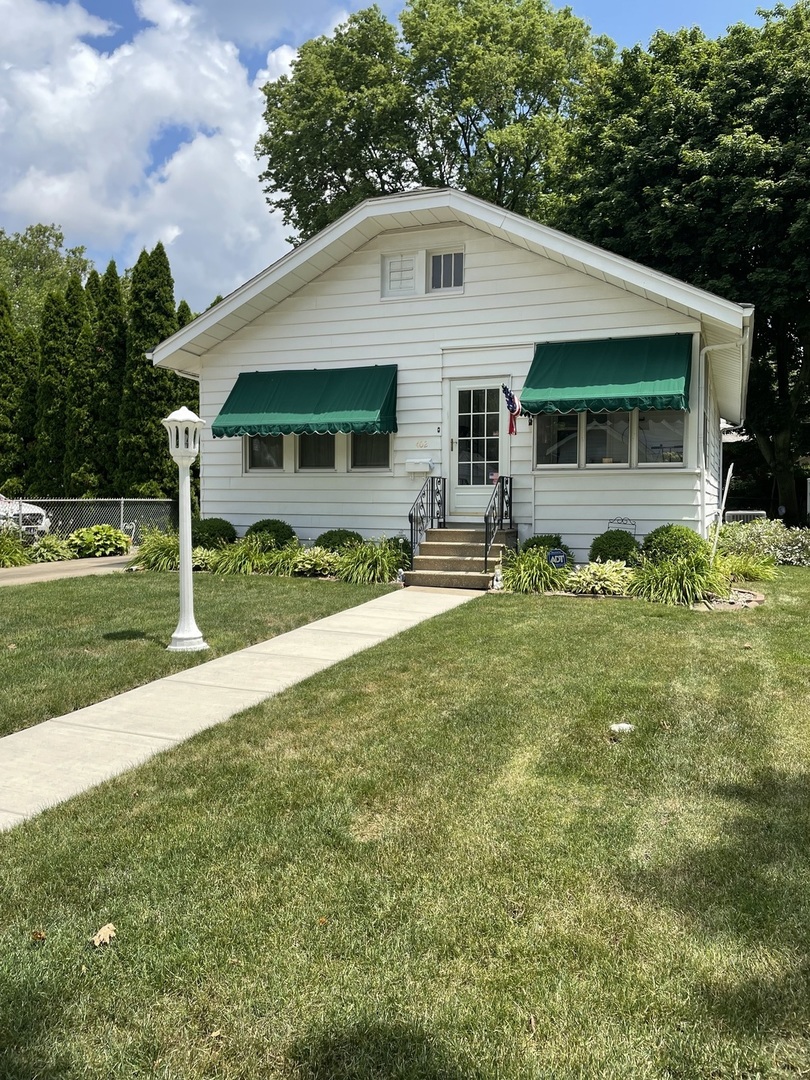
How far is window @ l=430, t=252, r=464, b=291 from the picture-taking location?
12.6 meters

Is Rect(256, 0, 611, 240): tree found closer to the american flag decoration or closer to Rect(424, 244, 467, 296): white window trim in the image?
Rect(424, 244, 467, 296): white window trim

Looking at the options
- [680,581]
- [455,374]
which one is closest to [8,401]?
[455,374]

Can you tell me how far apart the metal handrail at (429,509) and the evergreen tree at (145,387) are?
31.2 ft

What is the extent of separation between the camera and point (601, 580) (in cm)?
1011

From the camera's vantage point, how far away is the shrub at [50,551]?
49.5 ft

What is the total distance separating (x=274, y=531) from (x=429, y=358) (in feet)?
13.2

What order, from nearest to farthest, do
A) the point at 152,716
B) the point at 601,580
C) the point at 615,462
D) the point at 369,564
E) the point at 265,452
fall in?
1. the point at 152,716
2. the point at 601,580
3. the point at 369,564
4. the point at 615,462
5. the point at 265,452

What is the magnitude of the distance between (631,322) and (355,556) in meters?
5.55

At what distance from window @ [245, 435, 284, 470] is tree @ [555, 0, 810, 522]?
10.9 metres

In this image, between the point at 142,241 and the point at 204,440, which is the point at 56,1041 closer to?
→ the point at 204,440

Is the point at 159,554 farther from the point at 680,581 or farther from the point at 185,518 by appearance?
the point at 680,581

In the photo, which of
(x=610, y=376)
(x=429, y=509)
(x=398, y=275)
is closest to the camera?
(x=610, y=376)

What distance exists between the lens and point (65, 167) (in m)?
50.2

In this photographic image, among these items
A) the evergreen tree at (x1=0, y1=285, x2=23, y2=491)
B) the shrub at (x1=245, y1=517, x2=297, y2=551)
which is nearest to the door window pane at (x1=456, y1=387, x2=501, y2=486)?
the shrub at (x1=245, y1=517, x2=297, y2=551)
